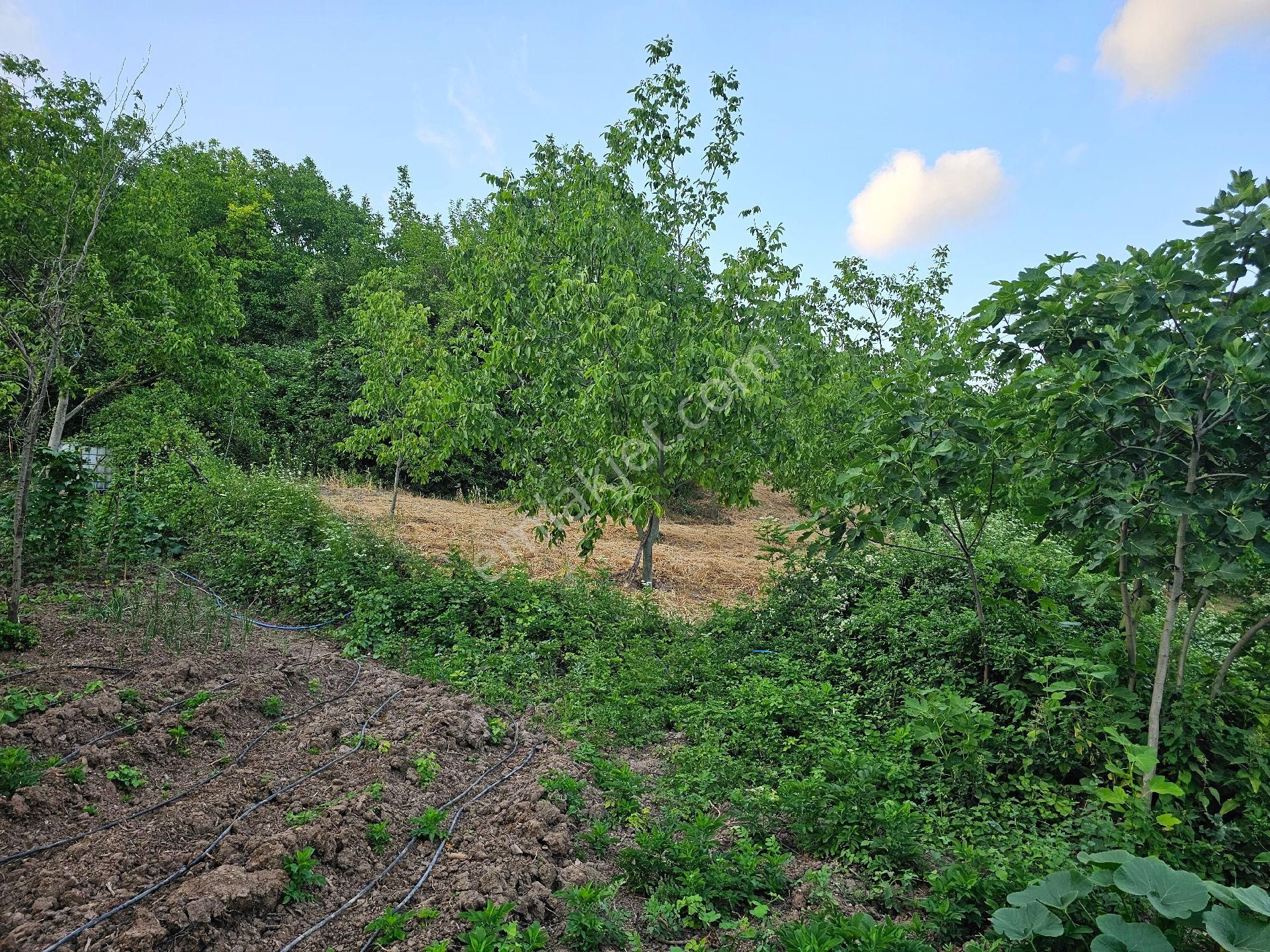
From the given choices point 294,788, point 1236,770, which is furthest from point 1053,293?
point 294,788

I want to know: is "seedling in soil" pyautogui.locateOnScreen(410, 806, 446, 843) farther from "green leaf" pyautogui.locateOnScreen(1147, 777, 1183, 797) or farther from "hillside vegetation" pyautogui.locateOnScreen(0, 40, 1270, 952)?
"green leaf" pyautogui.locateOnScreen(1147, 777, 1183, 797)

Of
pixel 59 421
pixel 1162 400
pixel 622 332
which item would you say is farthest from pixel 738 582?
pixel 59 421

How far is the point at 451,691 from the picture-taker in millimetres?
4848

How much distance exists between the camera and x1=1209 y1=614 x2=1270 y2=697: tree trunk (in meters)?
2.98

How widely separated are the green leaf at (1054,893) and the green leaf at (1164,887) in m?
0.15

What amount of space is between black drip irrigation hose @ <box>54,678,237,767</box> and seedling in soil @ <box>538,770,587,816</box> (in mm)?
2160

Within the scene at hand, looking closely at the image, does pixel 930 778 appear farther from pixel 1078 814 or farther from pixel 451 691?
pixel 451 691

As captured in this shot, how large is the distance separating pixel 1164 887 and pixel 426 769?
3.06 metres

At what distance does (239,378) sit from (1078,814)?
46.5 feet

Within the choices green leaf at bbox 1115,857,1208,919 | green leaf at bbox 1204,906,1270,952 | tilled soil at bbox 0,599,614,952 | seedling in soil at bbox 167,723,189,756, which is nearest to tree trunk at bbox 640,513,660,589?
tilled soil at bbox 0,599,614,952

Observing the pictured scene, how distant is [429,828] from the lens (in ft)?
9.98

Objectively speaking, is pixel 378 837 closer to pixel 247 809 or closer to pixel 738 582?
pixel 247 809

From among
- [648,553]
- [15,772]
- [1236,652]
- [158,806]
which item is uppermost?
[1236,652]

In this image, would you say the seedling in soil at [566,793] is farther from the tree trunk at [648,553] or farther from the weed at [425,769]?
the tree trunk at [648,553]
